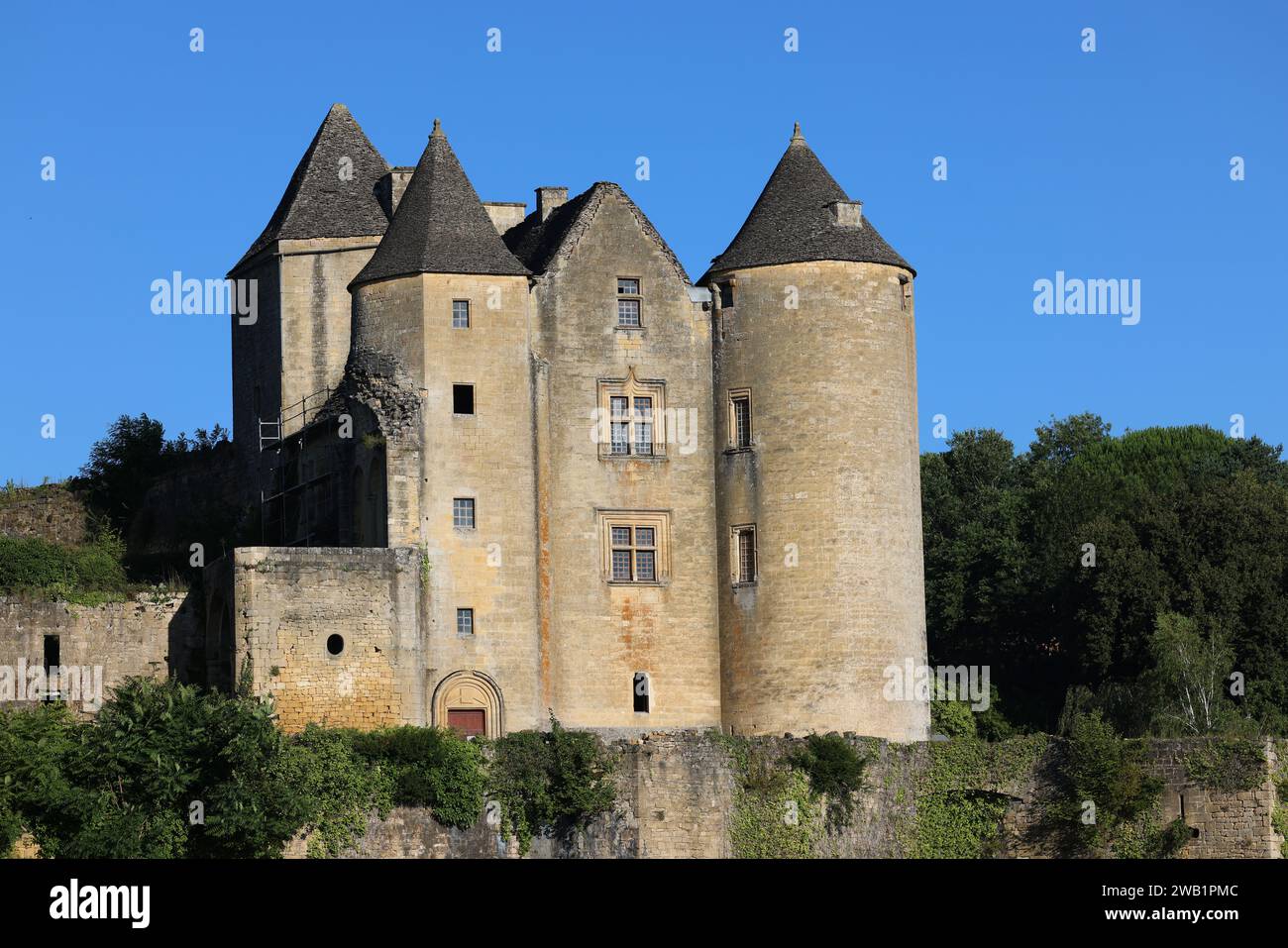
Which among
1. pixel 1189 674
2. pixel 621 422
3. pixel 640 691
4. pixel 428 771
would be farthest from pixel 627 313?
pixel 1189 674

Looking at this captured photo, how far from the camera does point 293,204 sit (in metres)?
66.8

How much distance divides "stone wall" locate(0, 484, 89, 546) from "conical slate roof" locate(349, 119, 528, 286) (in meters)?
14.4

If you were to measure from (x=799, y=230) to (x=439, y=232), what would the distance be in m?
8.39

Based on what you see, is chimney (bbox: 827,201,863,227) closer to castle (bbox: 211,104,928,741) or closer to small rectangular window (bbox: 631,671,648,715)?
castle (bbox: 211,104,928,741)

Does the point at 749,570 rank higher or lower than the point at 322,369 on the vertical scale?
lower

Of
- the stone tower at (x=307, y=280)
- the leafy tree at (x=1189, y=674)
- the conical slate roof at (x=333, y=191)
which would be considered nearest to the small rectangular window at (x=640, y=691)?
the stone tower at (x=307, y=280)

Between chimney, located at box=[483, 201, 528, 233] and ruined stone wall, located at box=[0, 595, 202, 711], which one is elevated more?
chimney, located at box=[483, 201, 528, 233]

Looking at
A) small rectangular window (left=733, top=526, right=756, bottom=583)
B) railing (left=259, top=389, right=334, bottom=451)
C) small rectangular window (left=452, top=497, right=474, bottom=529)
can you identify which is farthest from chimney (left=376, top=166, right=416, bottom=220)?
small rectangular window (left=733, top=526, right=756, bottom=583)

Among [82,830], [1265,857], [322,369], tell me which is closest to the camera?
[82,830]

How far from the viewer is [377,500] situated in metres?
57.7

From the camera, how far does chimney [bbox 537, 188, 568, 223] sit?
6356 centimetres

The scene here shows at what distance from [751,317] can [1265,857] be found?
16.7 metres
